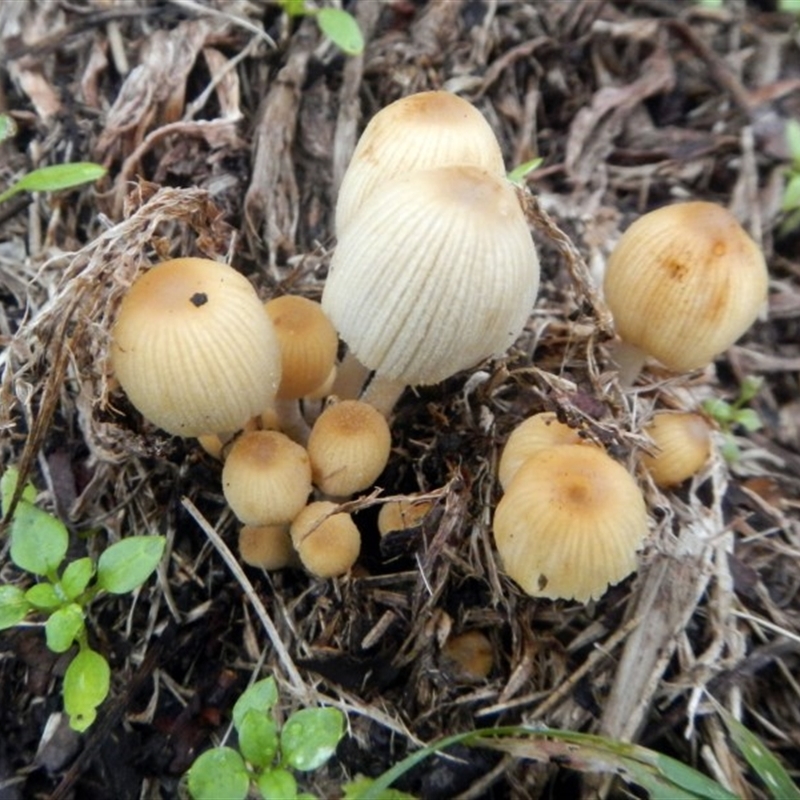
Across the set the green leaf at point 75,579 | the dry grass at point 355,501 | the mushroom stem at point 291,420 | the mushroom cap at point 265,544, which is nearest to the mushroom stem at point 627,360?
the dry grass at point 355,501

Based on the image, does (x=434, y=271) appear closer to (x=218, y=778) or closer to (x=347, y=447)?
→ (x=347, y=447)

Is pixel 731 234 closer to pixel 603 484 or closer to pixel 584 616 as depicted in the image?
pixel 603 484

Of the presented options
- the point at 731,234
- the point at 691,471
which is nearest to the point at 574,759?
the point at 691,471

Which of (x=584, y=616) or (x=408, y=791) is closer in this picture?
(x=408, y=791)

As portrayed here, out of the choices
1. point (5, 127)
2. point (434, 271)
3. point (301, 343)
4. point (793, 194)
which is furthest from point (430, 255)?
point (793, 194)

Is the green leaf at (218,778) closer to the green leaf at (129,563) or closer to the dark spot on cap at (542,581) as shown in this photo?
A: the green leaf at (129,563)

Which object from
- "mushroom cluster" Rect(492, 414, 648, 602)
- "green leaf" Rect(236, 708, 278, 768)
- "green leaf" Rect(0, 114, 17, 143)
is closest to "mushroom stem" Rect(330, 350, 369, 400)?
"mushroom cluster" Rect(492, 414, 648, 602)
